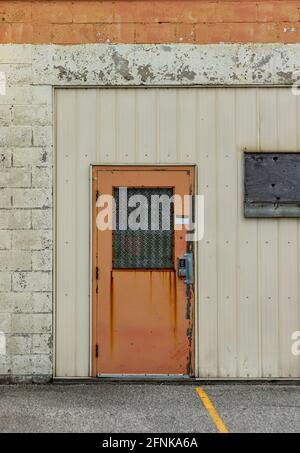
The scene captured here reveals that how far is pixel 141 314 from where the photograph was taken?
8828 mm

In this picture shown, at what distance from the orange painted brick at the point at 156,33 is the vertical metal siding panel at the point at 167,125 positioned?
61 centimetres

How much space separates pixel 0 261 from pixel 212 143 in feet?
9.54

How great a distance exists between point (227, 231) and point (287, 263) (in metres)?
0.81

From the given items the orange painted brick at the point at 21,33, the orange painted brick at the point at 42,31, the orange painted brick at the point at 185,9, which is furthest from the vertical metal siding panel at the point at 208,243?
the orange painted brick at the point at 21,33

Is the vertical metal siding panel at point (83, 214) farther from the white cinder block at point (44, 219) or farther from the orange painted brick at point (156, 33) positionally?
the orange painted brick at point (156, 33)

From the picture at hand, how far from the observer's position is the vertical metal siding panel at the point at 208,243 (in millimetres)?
8844

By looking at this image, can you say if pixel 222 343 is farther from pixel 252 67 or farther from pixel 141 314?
pixel 252 67

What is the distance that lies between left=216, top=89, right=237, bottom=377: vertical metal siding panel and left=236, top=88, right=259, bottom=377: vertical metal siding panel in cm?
6

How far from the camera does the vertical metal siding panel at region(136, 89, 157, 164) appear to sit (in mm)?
8906

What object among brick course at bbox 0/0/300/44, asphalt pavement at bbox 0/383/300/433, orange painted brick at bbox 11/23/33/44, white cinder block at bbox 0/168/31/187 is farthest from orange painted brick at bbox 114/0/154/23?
asphalt pavement at bbox 0/383/300/433

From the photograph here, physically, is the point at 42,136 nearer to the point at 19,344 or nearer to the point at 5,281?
the point at 5,281

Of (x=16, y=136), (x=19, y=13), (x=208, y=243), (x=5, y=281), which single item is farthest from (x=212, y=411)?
(x=19, y=13)

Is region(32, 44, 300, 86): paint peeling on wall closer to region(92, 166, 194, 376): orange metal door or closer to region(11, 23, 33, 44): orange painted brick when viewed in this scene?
region(11, 23, 33, 44): orange painted brick

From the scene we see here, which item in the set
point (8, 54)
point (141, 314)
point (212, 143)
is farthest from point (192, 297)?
point (8, 54)
